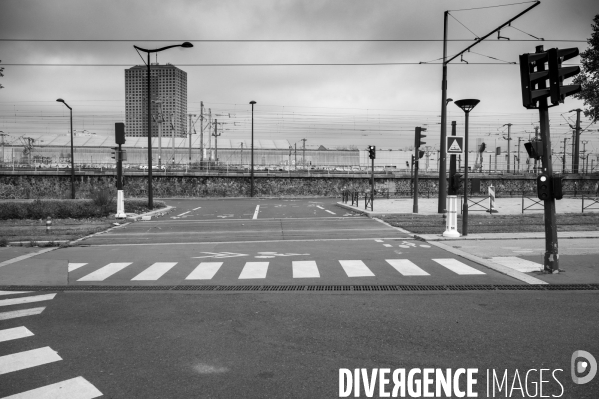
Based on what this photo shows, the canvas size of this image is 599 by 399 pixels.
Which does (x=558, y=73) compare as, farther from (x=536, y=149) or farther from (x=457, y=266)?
(x=457, y=266)

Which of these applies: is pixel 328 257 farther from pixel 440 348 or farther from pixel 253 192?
pixel 253 192

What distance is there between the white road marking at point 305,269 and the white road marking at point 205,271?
1691 mm

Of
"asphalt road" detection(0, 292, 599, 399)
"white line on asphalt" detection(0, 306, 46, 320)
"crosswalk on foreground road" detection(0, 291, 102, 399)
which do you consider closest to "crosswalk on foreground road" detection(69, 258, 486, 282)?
"asphalt road" detection(0, 292, 599, 399)

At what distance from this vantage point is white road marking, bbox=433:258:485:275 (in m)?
9.70

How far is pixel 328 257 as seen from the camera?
11750 millimetres

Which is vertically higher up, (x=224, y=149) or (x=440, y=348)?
(x=224, y=149)

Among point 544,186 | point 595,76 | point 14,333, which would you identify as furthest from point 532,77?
point 595,76

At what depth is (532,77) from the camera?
9406mm

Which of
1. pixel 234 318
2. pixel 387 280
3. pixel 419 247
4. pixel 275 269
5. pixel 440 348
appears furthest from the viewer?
pixel 419 247

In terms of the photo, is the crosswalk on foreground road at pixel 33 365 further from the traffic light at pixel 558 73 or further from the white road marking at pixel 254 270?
the traffic light at pixel 558 73

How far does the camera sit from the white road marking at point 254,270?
9555 millimetres

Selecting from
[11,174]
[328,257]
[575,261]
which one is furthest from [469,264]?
[11,174]

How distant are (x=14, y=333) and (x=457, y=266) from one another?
324 inches

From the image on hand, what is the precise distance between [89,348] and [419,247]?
9.98 metres
